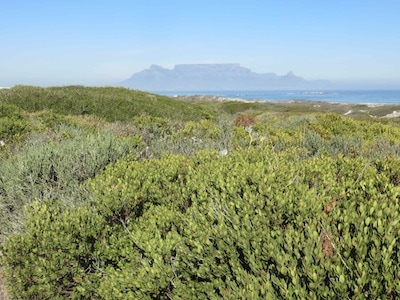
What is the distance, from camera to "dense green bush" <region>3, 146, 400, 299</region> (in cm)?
243

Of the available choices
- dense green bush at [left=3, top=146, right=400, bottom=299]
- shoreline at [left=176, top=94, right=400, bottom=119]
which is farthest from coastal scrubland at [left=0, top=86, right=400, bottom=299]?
shoreline at [left=176, top=94, right=400, bottom=119]

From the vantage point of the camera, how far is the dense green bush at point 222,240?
2432mm

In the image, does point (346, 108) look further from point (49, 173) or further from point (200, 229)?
point (200, 229)

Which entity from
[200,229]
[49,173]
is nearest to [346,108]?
[49,173]

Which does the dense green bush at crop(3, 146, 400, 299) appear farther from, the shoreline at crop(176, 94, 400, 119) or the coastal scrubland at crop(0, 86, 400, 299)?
the shoreline at crop(176, 94, 400, 119)

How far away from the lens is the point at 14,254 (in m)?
4.03

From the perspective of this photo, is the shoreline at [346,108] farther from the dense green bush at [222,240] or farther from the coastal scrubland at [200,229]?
the dense green bush at [222,240]

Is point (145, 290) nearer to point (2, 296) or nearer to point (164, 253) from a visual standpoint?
point (164, 253)

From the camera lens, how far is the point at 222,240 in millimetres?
3049

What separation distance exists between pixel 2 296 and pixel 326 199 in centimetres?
412

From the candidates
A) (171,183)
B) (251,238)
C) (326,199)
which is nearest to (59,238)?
(171,183)

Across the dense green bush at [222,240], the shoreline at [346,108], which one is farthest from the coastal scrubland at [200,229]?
the shoreline at [346,108]

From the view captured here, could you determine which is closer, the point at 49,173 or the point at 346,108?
the point at 49,173

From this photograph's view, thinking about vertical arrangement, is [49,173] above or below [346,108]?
above
